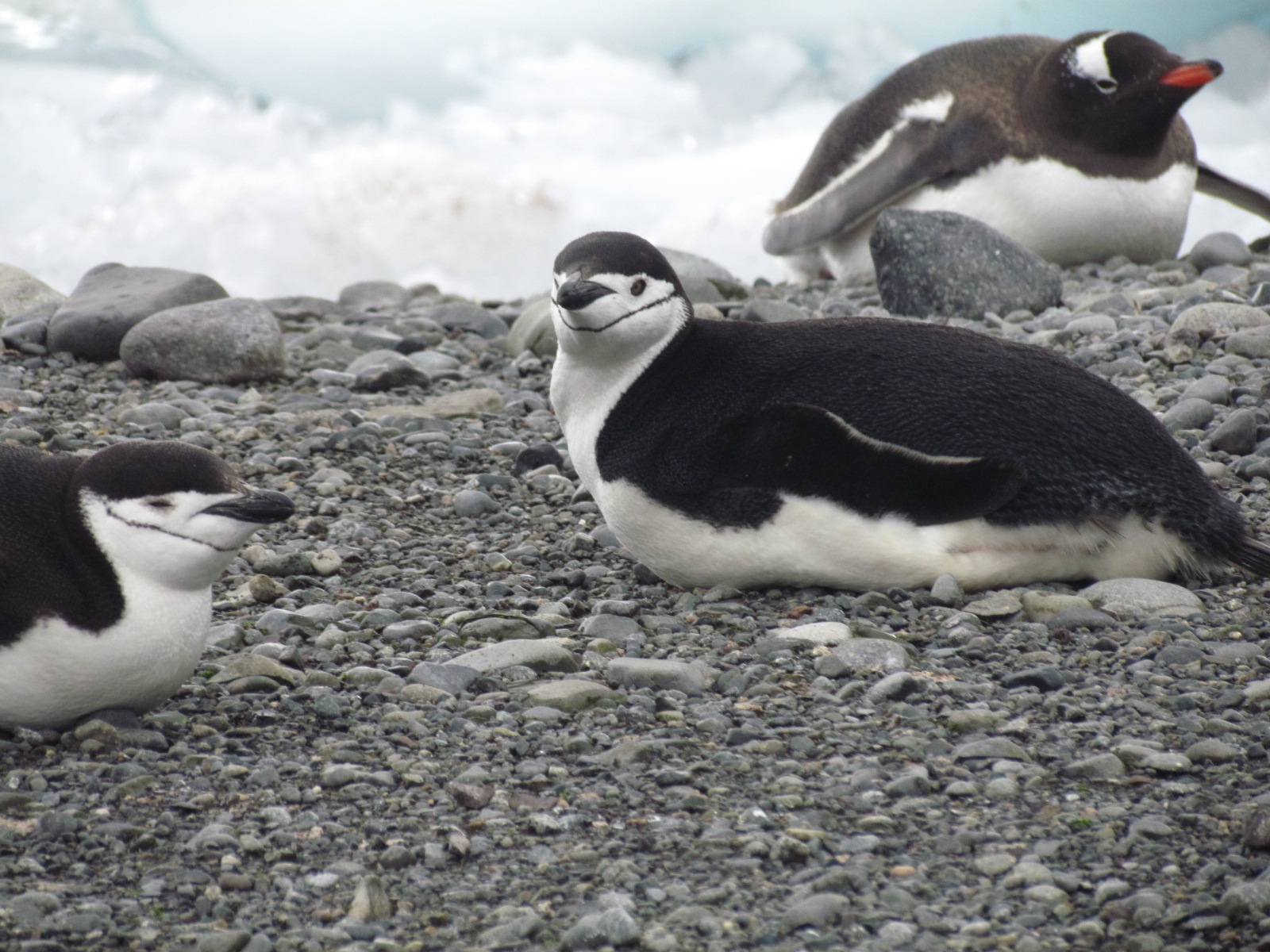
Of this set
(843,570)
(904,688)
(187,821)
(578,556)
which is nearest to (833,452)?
(843,570)

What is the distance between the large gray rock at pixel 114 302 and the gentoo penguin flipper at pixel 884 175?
2.81 metres

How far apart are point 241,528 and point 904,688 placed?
1.28 meters

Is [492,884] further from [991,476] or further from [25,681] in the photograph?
[991,476]

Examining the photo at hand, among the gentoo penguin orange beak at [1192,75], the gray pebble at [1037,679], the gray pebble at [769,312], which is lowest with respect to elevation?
the gray pebble at [1037,679]

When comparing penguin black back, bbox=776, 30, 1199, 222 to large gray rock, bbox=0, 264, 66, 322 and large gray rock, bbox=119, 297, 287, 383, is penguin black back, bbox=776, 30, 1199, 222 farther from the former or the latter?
large gray rock, bbox=0, 264, 66, 322

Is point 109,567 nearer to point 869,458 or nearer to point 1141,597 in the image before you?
point 869,458

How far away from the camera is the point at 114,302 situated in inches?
229

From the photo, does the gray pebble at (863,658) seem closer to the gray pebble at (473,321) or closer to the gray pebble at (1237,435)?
the gray pebble at (1237,435)

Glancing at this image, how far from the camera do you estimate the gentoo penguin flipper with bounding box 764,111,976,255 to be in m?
6.62

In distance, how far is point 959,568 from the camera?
3.26m

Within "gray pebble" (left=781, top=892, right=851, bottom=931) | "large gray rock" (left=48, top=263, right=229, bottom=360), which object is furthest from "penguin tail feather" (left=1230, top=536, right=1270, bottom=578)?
"large gray rock" (left=48, top=263, right=229, bottom=360)

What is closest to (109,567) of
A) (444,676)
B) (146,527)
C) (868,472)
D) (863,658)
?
(146,527)

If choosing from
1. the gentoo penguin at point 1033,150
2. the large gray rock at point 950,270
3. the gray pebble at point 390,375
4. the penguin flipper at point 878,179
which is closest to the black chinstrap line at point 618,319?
the gray pebble at point 390,375

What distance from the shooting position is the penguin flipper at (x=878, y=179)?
21.7 feet
